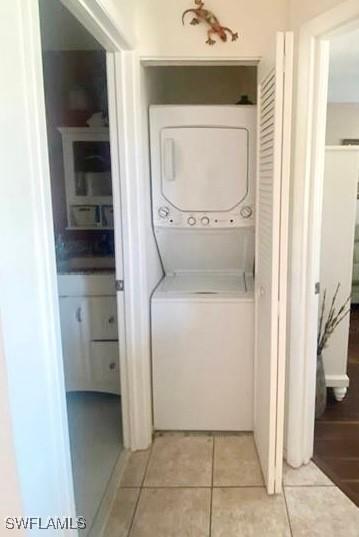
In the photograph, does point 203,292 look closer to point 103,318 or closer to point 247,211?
point 247,211

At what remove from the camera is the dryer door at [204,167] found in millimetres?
2285

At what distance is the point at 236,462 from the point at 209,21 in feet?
7.10

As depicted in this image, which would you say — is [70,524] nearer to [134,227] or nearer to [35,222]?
[35,222]

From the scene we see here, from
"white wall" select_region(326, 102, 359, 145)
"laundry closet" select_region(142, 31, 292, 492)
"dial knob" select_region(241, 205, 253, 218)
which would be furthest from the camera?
"white wall" select_region(326, 102, 359, 145)

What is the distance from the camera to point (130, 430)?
2.22 m

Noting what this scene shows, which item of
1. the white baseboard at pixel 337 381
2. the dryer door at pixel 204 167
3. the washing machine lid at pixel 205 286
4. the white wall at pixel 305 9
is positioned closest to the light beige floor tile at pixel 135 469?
the washing machine lid at pixel 205 286

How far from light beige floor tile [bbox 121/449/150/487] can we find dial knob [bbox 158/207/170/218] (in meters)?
1.30

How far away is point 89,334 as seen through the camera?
256 centimetres

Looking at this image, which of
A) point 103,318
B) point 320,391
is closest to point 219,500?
point 320,391

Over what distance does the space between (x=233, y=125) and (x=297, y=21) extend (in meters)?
0.58

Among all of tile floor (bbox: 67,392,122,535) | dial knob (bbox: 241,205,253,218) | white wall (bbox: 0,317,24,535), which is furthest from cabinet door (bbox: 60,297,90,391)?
white wall (bbox: 0,317,24,535)

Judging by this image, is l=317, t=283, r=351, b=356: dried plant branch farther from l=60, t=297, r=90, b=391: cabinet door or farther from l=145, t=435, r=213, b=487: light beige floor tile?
l=60, t=297, r=90, b=391: cabinet door

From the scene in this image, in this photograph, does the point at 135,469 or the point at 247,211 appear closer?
the point at 135,469

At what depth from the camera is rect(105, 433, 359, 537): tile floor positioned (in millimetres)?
1688
